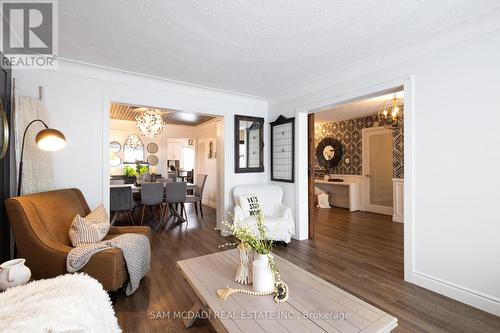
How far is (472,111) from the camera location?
77.5 inches

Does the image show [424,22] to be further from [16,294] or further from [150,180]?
[150,180]

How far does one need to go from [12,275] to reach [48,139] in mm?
1077

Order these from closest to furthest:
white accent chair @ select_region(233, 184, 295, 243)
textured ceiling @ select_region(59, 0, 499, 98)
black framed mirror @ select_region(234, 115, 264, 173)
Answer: textured ceiling @ select_region(59, 0, 499, 98), white accent chair @ select_region(233, 184, 295, 243), black framed mirror @ select_region(234, 115, 264, 173)

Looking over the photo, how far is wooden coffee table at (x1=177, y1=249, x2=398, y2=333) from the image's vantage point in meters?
1.14

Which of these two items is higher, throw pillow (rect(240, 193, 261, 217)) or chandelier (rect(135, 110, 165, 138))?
chandelier (rect(135, 110, 165, 138))

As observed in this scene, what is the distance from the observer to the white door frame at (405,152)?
7.73ft

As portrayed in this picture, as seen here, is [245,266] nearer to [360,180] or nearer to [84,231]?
[84,231]

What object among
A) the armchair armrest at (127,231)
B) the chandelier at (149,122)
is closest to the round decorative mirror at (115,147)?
the chandelier at (149,122)

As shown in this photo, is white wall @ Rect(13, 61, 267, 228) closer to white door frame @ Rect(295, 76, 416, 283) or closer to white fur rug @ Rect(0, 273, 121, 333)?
white fur rug @ Rect(0, 273, 121, 333)

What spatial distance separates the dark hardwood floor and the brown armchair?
1.19ft

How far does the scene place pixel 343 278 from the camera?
2451 millimetres

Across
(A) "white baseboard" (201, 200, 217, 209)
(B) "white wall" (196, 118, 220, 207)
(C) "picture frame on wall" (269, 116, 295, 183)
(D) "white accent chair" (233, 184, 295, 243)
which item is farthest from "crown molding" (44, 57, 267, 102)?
(A) "white baseboard" (201, 200, 217, 209)

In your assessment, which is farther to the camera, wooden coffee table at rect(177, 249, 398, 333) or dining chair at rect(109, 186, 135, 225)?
dining chair at rect(109, 186, 135, 225)

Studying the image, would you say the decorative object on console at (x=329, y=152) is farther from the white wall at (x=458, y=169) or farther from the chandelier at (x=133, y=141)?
the chandelier at (x=133, y=141)
